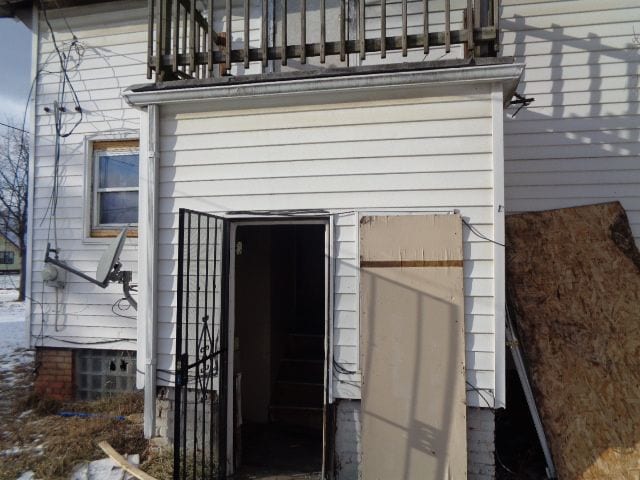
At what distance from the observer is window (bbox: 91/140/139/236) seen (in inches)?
219

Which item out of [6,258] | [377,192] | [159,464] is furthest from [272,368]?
[6,258]

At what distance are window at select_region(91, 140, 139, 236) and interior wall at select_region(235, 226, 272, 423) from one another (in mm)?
1689

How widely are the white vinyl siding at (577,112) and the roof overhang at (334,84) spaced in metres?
1.44

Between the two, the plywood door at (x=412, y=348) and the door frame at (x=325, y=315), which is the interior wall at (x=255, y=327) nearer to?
the door frame at (x=325, y=315)

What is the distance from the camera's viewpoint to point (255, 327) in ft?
17.9

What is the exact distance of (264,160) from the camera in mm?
3734

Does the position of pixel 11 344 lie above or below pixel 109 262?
below

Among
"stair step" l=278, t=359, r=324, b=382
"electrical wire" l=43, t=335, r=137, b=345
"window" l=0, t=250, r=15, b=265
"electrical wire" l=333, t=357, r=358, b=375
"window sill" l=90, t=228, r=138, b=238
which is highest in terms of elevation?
"window sill" l=90, t=228, r=138, b=238

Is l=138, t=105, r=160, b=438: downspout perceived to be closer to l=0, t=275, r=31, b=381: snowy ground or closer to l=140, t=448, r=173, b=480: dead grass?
l=140, t=448, r=173, b=480: dead grass

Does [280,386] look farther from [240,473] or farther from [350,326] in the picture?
[350,326]

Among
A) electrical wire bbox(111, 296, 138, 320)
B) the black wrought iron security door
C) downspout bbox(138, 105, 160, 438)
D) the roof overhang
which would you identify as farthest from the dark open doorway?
electrical wire bbox(111, 296, 138, 320)

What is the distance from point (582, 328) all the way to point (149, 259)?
4050 millimetres

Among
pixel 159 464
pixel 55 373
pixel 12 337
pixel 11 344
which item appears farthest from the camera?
pixel 12 337

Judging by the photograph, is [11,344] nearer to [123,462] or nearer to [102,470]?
[102,470]
